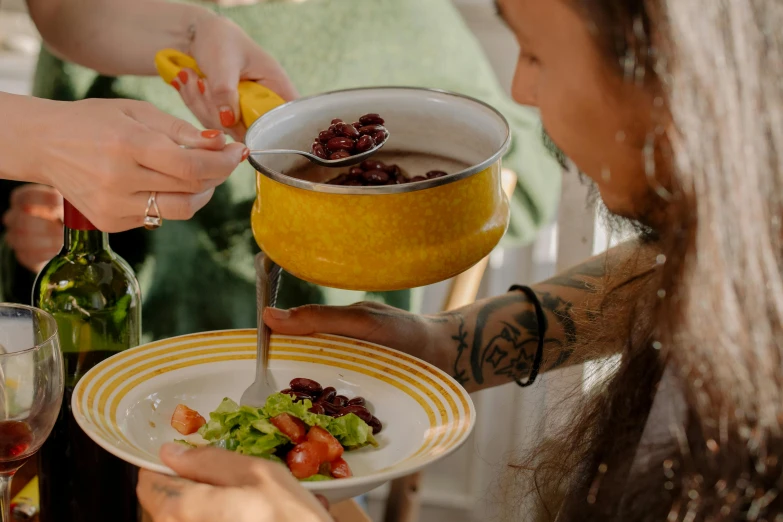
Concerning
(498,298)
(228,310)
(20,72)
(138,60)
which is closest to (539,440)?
(498,298)

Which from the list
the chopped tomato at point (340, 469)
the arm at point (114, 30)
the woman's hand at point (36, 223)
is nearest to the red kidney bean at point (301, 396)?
the chopped tomato at point (340, 469)

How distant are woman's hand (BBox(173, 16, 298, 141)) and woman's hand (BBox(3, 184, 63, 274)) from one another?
421 millimetres

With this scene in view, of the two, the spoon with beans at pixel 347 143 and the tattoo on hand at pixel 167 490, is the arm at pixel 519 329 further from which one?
the tattoo on hand at pixel 167 490

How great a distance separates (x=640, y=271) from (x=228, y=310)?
802mm

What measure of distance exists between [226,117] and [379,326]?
12.1 inches

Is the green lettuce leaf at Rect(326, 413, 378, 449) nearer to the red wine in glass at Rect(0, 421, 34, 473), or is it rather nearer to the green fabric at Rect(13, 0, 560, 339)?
the red wine in glass at Rect(0, 421, 34, 473)

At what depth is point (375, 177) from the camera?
0.85m

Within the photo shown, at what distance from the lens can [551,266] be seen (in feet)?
6.68

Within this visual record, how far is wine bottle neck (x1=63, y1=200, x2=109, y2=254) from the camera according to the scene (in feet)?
2.78

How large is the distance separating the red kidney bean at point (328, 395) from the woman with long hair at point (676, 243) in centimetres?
18

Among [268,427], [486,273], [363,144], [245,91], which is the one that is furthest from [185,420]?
[486,273]

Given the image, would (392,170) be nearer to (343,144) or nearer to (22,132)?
(343,144)

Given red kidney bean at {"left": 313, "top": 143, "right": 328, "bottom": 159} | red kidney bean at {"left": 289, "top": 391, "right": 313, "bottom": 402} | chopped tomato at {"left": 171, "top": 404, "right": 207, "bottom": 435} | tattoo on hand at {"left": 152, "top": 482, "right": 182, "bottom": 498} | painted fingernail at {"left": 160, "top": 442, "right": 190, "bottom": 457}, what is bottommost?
chopped tomato at {"left": 171, "top": 404, "right": 207, "bottom": 435}

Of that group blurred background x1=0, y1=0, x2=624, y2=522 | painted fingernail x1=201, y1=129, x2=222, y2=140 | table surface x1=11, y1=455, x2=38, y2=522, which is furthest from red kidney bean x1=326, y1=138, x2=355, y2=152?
blurred background x1=0, y1=0, x2=624, y2=522
